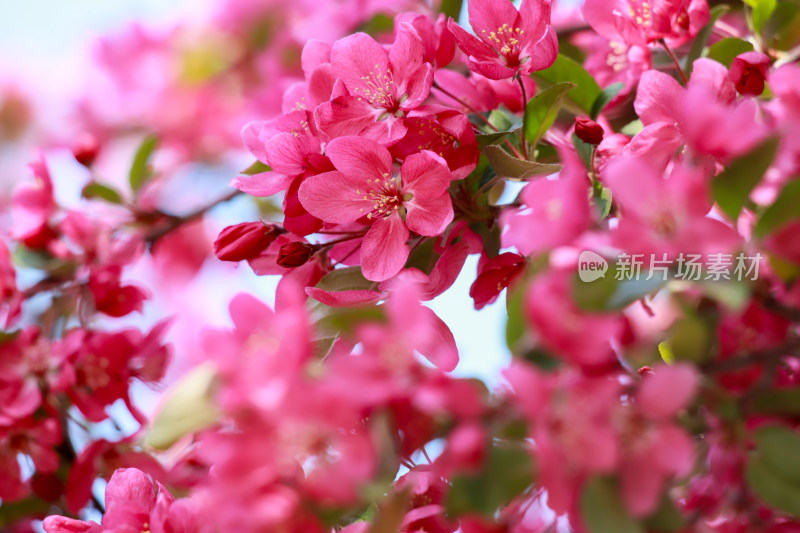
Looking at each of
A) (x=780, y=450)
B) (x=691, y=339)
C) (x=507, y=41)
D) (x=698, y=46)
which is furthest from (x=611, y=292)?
(x=698, y=46)

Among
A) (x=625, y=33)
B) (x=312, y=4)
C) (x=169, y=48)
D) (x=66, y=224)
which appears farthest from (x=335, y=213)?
(x=169, y=48)

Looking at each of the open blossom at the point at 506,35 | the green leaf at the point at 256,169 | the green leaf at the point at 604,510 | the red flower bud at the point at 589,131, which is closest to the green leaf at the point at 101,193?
the green leaf at the point at 256,169

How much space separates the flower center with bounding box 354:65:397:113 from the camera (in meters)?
0.82

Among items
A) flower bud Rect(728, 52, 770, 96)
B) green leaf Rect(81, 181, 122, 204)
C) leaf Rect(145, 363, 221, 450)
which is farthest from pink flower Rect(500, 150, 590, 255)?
green leaf Rect(81, 181, 122, 204)

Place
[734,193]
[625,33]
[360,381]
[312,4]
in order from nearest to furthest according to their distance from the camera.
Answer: [360,381]
[734,193]
[625,33]
[312,4]

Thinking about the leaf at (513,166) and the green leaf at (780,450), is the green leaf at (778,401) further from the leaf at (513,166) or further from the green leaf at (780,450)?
the leaf at (513,166)

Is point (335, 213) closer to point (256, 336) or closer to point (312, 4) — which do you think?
point (256, 336)

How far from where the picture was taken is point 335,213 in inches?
31.5

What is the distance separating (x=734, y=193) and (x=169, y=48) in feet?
8.59

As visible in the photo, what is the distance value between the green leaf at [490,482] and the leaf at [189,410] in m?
0.19

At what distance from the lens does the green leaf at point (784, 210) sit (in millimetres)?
558

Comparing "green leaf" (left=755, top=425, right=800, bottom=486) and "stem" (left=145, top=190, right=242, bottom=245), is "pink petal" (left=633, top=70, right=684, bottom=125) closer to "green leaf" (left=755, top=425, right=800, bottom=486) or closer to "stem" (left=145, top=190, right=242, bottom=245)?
"green leaf" (left=755, top=425, right=800, bottom=486)

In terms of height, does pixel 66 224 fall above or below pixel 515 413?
below

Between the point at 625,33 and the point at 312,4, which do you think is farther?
the point at 312,4
